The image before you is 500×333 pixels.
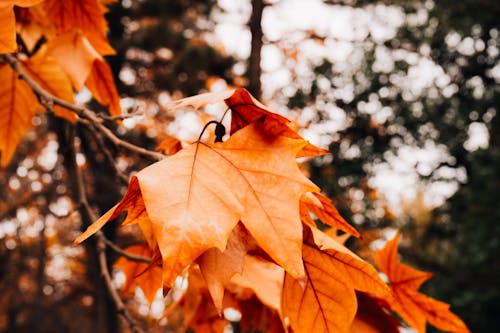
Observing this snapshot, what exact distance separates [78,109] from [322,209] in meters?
0.41

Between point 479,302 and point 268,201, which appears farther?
point 479,302

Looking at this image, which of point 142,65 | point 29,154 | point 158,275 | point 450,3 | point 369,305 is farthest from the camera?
point 29,154

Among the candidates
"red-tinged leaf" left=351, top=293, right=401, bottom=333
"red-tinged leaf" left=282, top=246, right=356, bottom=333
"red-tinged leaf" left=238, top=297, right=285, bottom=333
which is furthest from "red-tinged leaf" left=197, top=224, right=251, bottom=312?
"red-tinged leaf" left=238, top=297, right=285, bottom=333

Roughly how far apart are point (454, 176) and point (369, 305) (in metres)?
5.43

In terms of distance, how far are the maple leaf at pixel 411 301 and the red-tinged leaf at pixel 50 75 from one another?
0.65 metres

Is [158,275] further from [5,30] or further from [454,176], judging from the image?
[454,176]

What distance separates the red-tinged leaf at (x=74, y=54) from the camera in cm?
82

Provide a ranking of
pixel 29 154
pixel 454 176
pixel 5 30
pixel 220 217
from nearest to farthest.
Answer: pixel 220 217 → pixel 5 30 → pixel 454 176 → pixel 29 154

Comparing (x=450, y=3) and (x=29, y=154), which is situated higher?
(x=450, y=3)

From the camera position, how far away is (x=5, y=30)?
522 millimetres

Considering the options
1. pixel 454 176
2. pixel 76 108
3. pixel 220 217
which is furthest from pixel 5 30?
pixel 454 176

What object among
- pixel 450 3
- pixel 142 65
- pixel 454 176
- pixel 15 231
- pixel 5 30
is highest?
pixel 5 30

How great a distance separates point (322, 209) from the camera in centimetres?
53

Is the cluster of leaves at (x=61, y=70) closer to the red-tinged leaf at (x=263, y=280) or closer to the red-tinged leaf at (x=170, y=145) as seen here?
the red-tinged leaf at (x=170, y=145)
